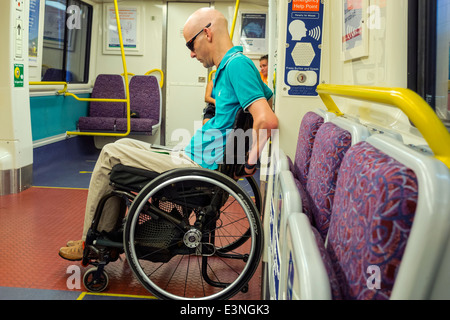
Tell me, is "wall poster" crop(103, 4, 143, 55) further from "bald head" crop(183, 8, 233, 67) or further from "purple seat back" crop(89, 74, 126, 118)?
"bald head" crop(183, 8, 233, 67)

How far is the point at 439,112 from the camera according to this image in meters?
1.41

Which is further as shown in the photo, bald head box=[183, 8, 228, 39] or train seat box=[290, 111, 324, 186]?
bald head box=[183, 8, 228, 39]

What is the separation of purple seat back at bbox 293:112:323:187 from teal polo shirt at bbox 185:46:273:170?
0.33 m

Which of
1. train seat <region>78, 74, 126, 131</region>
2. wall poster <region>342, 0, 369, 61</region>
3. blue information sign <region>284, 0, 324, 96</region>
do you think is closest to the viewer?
wall poster <region>342, 0, 369, 61</region>

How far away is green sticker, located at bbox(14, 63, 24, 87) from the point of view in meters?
4.53

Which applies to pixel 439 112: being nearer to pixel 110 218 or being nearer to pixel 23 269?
pixel 110 218

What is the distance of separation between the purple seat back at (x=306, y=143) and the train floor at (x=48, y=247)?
0.87 metres

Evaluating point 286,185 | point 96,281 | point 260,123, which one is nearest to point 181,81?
point 96,281

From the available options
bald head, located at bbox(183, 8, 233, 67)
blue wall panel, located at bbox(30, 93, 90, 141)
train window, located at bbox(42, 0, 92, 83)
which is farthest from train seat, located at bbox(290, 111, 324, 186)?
train window, located at bbox(42, 0, 92, 83)

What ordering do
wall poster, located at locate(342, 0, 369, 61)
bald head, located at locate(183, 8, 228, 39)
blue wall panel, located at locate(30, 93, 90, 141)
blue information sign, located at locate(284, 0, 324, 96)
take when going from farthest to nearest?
blue wall panel, located at locate(30, 93, 90, 141), blue information sign, located at locate(284, 0, 324, 96), bald head, located at locate(183, 8, 228, 39), wall poster, located at locate(342, 0, 369, 61)

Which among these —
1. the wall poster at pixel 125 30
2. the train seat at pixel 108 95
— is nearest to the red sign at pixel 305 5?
the train seat at pixel 108 95

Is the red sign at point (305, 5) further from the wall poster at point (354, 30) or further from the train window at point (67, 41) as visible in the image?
the train window at point (67, 41)

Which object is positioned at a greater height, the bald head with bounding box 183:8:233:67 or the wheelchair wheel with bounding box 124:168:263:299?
the bald head with bounding box 183:8:233:67
